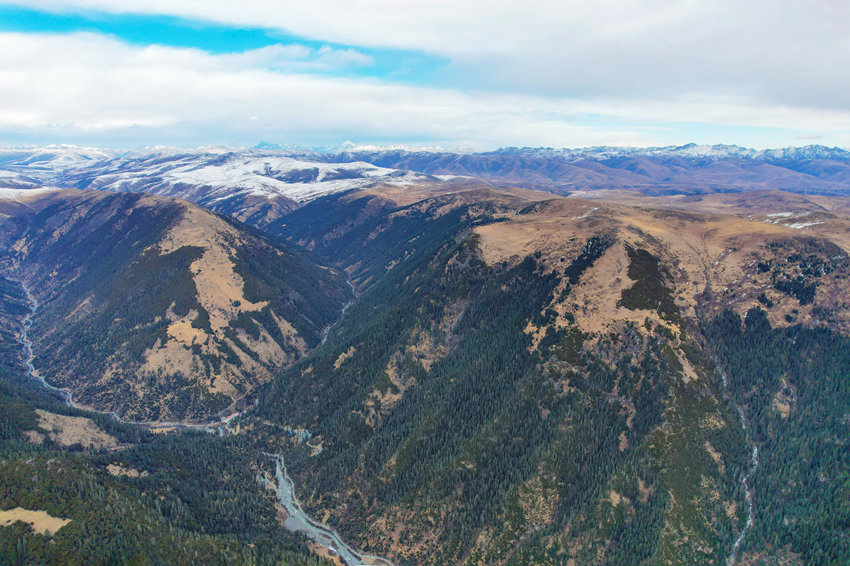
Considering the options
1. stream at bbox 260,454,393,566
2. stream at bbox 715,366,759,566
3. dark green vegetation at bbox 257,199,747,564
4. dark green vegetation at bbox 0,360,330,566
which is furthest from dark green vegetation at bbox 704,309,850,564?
dark green vegetation at bbox 0,360,330,566

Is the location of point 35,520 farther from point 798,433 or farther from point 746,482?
point 798,433

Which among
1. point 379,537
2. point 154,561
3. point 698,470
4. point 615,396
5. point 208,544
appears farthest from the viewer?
point 615,396

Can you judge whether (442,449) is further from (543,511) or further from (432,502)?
(543,511)

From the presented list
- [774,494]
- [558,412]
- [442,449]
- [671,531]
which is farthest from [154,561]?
[774,494]

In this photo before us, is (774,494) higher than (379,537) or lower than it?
higher

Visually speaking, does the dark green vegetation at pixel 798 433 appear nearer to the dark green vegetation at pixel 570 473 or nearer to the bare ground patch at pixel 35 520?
the dark green vegetation at pixel 570 473

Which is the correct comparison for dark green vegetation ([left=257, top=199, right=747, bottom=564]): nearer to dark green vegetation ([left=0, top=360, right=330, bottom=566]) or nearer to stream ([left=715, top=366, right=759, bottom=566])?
stream ([left=715, top=366, right=759, bottom=566])

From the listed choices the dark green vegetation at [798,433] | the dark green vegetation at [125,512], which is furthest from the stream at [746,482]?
the dark green vegetation at [125,512]

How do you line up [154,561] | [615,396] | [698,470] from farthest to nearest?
[615,396]
[698,470]
[154,561]
